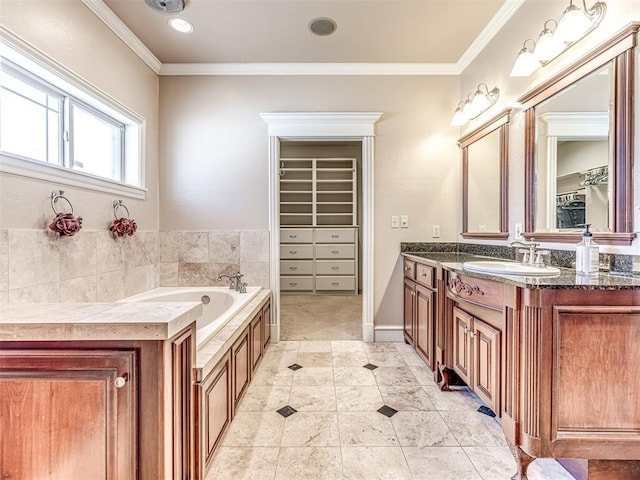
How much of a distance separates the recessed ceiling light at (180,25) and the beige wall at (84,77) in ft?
1.43

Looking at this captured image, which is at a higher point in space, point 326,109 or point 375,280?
point 326,109

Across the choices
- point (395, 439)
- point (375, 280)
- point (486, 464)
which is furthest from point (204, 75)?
point (486, 464)

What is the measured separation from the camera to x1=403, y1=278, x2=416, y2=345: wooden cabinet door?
2.54m

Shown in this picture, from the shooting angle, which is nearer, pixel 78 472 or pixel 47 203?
pixel 78 472

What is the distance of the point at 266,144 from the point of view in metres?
2.82

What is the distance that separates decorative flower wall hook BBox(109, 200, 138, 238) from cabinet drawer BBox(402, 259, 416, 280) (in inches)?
90.0

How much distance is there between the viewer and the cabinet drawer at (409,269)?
8.26 ft

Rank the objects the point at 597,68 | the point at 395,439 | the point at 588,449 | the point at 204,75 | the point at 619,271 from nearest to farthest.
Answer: the point at 588,449 < the point at 619,271 < the point at 597,68 < the point at 395,439 < the point at 204,75

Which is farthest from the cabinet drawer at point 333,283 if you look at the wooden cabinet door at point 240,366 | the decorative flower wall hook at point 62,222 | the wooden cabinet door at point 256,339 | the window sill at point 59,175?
the decorative flower wall hook at point 62,222

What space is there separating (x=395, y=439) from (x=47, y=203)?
7.38 feet

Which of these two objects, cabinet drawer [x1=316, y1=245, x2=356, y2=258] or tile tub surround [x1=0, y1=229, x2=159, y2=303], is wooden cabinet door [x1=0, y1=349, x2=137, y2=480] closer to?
tile tub surround [x1=0, y1=229, x2=159, y2=303]

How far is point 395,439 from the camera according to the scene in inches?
60.0

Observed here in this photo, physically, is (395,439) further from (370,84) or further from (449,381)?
(370,84)

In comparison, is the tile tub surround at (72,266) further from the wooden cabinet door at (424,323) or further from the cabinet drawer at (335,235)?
the cabinet drawer at (335,235)
